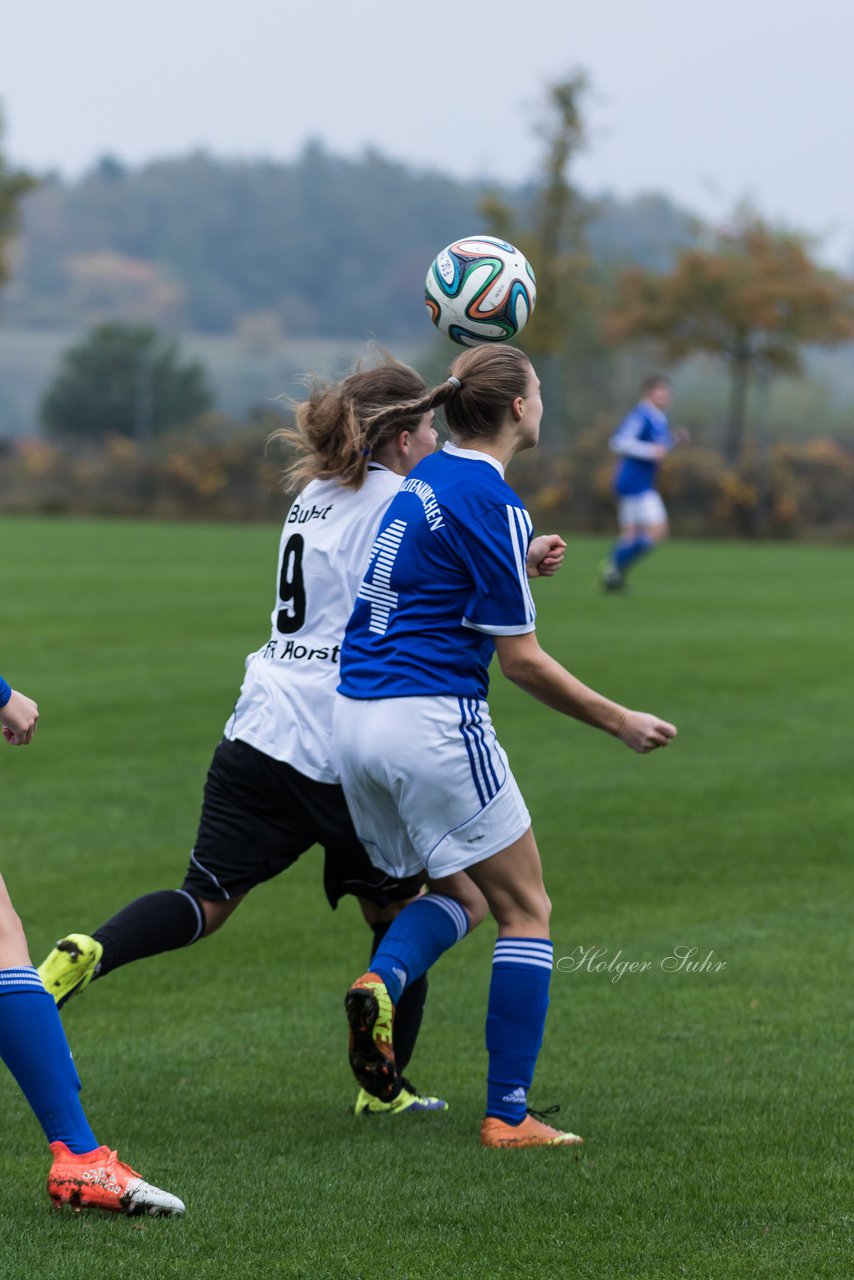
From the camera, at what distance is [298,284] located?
124 metres

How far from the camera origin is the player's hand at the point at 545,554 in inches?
167

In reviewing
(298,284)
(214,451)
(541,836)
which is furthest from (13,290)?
(541,836)

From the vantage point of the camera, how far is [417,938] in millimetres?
4141

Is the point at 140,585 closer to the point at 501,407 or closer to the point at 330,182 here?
the point at 501,407

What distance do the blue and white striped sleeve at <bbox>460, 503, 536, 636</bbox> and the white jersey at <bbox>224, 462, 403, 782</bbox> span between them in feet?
1.75

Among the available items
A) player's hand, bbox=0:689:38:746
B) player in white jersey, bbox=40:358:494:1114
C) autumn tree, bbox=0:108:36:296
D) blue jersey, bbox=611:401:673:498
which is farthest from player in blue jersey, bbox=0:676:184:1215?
autumn tree, bbox=0:108:36:296

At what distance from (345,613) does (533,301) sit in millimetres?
1031

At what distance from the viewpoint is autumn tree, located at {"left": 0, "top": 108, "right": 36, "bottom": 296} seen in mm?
45781

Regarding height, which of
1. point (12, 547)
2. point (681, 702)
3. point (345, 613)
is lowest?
point (12, 547)

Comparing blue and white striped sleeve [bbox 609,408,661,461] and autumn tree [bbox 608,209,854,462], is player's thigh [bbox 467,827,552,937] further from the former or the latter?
autumn tree [bbox 608,209,854,462]

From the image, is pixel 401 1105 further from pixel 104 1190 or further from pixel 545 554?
pixel 545 554

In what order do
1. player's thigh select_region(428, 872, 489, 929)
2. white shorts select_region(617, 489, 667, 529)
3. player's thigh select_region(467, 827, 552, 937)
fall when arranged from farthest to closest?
1. white shorts select_region(617, 489, 667, 529)
2. player's thigh select_region(428, 872, 489, 929)
3. player's thigh select_region(467, 827, 552, 937)

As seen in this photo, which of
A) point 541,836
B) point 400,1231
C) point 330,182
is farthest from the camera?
point 330,182

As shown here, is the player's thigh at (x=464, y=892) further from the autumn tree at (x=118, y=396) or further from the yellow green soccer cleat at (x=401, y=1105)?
the autumn tree at (x=118, y=396)
